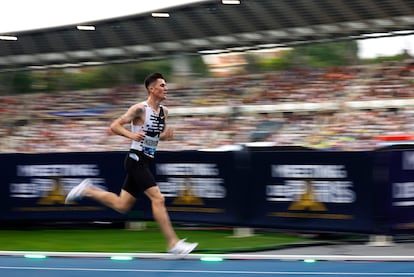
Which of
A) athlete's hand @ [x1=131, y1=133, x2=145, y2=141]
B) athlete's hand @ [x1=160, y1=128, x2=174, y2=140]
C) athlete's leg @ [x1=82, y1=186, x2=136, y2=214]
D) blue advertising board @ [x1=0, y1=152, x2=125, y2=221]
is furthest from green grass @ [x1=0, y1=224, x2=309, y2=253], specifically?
athlete's hand @ [x1=131, y1=133, x2=145, y2=141]

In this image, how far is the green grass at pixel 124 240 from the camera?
32.7 ft

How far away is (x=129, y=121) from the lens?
8461mm

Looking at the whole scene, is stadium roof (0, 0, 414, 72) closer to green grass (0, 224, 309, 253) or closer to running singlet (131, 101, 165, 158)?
green grass (0, 224, 309, 253)

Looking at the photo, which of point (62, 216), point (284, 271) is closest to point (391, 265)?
point (284, 271)

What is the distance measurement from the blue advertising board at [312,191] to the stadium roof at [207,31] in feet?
38.2

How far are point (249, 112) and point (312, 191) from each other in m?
12.5

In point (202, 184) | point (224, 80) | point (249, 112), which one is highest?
point (224, 80)

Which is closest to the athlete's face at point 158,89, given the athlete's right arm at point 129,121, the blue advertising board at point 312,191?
the athlete's right arm at point 129,121

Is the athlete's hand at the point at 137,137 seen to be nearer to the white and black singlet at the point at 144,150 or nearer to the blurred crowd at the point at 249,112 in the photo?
the white and black singlet at the point at 144,150

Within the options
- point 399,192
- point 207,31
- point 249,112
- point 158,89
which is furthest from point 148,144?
point 207,31

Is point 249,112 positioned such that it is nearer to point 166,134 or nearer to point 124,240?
point 124,240

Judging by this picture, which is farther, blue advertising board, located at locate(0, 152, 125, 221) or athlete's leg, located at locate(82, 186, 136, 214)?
blue advertising board, located at locate(0, 152, 125, 221)

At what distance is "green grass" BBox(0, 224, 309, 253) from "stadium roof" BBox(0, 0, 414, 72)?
1157cm

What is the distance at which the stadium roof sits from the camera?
71.1 ft
